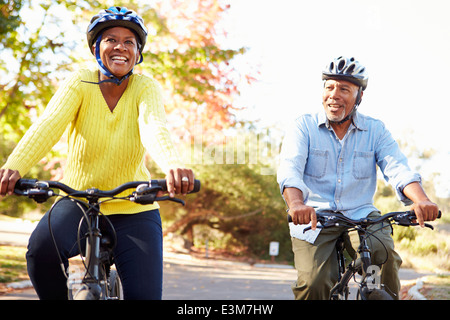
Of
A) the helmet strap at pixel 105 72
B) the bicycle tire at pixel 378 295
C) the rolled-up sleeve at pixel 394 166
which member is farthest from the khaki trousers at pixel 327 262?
the helmet strap at pixel 105 72

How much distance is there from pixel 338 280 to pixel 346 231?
0.33 metres

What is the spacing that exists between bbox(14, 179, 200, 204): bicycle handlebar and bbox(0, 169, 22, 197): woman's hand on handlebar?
27 millimetres

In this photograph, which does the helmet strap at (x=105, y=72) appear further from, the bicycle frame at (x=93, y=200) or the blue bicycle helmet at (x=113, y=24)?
the bicycle frame at (x=93, y=200)

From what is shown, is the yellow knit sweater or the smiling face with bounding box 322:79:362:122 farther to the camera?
the smiling face with bounding box 322:79:362:122

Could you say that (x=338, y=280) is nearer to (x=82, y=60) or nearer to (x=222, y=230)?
(x=82, y=60)

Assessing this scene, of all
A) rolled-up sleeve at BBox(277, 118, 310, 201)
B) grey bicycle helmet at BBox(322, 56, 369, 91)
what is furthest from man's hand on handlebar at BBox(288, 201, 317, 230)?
grey bicycle helmet at BBox(322, 56, 369, 91)

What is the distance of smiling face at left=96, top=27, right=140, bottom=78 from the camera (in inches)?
133

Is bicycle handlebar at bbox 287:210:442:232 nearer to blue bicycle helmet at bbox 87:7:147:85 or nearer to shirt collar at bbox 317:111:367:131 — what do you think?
shirt collar at bbox 317:111:367:131

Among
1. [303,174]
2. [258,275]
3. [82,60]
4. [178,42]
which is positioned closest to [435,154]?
[258,275]

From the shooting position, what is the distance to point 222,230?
20750 millimetres

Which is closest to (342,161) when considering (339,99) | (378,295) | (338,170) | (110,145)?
(338,170)

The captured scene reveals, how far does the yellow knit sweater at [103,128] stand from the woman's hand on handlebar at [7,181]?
0.44 metres

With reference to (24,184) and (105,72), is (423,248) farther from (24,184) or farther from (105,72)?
(24,184)

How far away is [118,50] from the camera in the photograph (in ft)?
11.1
